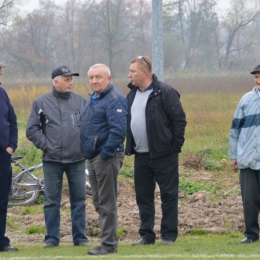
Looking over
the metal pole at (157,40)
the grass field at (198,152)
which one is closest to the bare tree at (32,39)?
the grass field at (198,152)

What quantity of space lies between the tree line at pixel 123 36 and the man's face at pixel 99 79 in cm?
1745

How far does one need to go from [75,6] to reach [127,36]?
2577 millimetres

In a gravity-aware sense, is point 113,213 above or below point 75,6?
below

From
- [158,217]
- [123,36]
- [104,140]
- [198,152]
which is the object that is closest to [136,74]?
[104,140]

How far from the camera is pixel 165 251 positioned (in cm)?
699

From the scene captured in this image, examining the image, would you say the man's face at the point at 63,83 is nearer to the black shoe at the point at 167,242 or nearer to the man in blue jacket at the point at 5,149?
the man in blue jacket at the point at 5,149

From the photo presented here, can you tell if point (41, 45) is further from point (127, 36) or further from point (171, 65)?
point (171, 65)

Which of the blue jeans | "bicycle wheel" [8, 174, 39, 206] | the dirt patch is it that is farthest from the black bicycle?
the blue jeans

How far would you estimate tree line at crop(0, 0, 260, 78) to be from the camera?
85.0 feet

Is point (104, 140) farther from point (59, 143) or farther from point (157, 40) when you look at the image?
point (157, 40)

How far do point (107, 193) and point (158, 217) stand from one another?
291 cm

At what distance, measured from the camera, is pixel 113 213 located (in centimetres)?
698

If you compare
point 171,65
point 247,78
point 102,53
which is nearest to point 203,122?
point 247,78

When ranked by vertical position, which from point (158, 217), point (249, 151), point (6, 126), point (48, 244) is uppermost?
point (6, 126)
